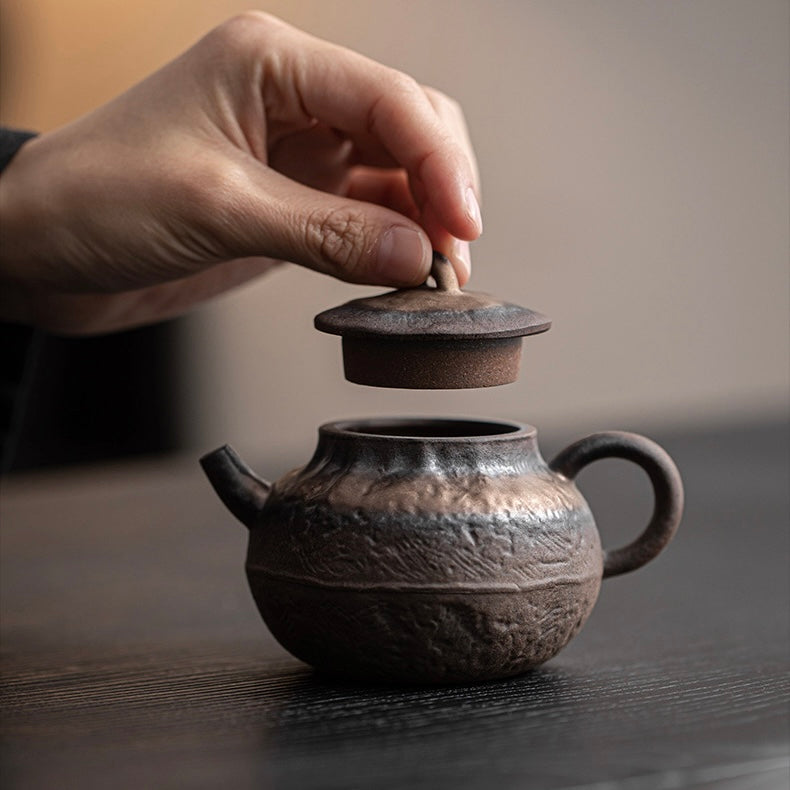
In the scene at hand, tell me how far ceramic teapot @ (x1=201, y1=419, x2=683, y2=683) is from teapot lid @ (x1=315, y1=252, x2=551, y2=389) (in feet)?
0.14

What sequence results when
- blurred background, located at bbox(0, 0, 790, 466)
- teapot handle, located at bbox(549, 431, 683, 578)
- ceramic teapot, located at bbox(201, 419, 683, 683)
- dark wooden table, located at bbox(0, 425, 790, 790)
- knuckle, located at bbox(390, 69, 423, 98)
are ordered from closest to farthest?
dark wooden table, located at bbox(0, 425, 790, 790) < ceramic teapot, located at bbox(201, 419, 683, 683) < teapot handle, located at bbox(549, 431, 683, 578) < knuckle, located at bbox(390, 69, 423, 98) < blurred background, located at bbox(0, 0, 790, 466)

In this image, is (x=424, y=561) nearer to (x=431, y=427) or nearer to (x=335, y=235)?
(x=431, y=427)

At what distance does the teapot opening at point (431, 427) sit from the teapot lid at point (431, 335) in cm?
7

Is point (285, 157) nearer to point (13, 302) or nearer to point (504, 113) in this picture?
point (13, 302)

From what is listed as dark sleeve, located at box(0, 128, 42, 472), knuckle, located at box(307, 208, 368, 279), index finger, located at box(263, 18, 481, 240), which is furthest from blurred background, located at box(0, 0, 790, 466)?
knuckle, located at box(307, 208, 368, 279)

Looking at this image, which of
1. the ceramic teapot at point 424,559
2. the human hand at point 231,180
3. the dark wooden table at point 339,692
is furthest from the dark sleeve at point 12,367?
the ceramic teapot at point 424,559

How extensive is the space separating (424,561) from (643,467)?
0.21m

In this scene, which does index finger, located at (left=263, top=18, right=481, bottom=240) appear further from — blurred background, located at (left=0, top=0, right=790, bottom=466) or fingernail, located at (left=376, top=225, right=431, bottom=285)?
blurred background, located at (left=0, top=0, right=790, bottom=466)

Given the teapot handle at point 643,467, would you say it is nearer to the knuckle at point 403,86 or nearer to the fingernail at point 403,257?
the fingernail at point 403,257

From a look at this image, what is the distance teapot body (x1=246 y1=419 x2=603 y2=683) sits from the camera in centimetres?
86

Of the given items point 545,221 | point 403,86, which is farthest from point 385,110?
point 545,221

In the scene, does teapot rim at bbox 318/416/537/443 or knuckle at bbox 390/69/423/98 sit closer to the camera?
teapot rim at bbox 318/416/537/443

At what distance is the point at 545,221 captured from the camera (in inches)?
152

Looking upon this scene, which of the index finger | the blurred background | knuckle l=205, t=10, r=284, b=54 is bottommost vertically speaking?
the blurred background
